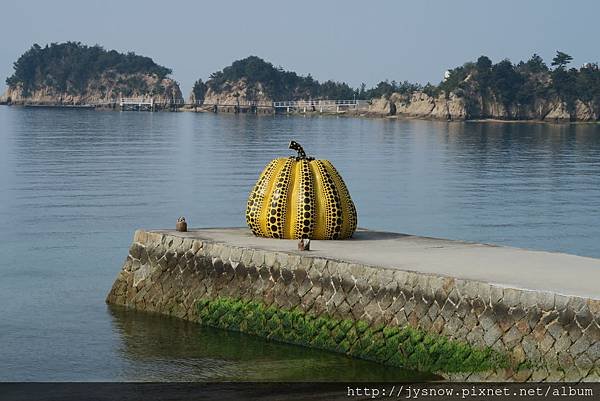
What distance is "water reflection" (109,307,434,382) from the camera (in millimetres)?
22453

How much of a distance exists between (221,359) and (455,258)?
4.72 meters

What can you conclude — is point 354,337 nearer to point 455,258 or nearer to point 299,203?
point 455,258

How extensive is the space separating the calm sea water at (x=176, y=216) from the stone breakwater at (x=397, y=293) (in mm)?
661

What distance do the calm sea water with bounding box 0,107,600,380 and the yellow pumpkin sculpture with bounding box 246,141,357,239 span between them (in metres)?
2.98

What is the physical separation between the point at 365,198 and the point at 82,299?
87.0 ft

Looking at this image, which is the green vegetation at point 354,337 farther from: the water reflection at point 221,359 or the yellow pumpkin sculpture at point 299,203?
the yellow pumpkin sculpture at point 299,203

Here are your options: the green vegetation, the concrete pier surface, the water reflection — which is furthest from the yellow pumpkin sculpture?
the water reflection

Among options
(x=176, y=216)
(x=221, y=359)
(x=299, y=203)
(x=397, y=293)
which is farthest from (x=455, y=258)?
(x=176, y=216)

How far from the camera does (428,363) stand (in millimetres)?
22281

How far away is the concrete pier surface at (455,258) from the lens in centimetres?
2261

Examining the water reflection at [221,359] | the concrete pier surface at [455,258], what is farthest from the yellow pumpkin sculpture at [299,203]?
the water reflection at [221,359]

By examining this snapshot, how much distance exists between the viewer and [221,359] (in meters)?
23.7

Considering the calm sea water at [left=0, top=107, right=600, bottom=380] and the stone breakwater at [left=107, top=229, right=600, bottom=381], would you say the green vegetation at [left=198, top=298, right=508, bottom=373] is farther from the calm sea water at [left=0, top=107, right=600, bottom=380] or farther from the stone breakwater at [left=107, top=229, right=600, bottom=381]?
the calm sea water at [left=0, top=107, right=600, bottom=380]

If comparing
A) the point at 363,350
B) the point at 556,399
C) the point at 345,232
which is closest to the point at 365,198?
the point at 345,232
